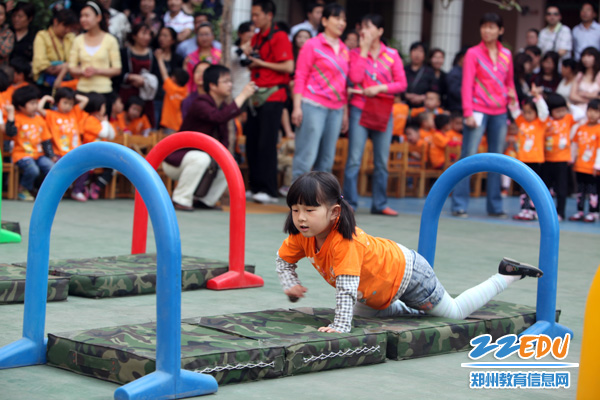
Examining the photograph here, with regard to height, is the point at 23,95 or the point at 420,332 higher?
the point at 23,95

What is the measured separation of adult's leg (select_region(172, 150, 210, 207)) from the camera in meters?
9.41

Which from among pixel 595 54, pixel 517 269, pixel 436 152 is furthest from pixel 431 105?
pixel 517 269

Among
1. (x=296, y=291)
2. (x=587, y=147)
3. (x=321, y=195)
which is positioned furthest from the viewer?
(x=587, y=147)

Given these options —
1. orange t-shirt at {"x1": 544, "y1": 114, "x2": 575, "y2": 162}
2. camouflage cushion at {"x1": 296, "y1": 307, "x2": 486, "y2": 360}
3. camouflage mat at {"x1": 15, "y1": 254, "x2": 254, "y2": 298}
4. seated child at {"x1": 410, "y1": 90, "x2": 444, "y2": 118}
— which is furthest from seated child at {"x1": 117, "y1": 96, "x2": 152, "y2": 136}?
camouflage cushion at {"x1": 296, "y1": 307, "x2": 486, "y2": 360}

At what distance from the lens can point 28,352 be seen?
3.66m

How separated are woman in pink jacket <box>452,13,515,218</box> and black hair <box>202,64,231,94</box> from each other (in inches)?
101

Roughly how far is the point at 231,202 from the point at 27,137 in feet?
14.9

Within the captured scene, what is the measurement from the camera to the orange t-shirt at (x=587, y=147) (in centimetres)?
988

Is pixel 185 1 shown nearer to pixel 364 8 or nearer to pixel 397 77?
pixel 397 77

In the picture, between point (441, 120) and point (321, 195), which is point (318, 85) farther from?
point (321, 195)

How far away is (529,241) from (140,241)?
387 cm

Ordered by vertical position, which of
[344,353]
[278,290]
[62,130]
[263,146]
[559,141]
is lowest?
[278,290]

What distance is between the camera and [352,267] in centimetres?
392

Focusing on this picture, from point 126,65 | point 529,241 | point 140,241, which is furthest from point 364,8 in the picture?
point 140,241
